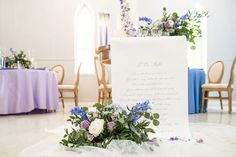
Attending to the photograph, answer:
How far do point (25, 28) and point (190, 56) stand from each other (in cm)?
425

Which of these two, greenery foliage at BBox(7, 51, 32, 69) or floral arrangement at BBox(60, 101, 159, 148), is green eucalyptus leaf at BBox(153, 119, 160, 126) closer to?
floral arrangement at BBox(60, 101, 159, 148)

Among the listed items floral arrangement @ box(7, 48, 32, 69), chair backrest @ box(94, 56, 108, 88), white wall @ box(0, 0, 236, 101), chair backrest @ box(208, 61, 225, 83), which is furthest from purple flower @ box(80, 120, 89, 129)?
white wall @ box(0, 0, 236, 101)

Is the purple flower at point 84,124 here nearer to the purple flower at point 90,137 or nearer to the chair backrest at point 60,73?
the purple flower at point 90,137

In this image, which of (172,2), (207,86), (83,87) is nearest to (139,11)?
(172,2)

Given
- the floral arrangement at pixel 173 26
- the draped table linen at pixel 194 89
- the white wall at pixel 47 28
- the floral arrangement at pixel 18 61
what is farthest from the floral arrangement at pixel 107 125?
the white wall at pixel 47 28

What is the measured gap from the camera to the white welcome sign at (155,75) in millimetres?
2854

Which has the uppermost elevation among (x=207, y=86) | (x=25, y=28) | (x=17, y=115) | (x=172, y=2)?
(x=172, y=2)

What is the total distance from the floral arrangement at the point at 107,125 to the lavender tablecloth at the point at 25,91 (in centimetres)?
337

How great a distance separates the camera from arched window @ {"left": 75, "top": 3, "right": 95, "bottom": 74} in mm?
8922

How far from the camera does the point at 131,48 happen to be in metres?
2.85

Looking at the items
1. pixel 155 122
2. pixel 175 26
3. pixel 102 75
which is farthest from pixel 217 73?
pixel 155 122

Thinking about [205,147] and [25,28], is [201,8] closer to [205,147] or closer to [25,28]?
[25,28]

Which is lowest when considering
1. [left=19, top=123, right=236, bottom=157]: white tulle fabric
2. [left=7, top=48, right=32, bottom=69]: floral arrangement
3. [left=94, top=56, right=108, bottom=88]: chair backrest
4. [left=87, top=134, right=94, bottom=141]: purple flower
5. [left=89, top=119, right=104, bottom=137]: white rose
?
[left=19, top=123, right=236, bottom=157]: white tulle fabric

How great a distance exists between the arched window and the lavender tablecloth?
2785mm
